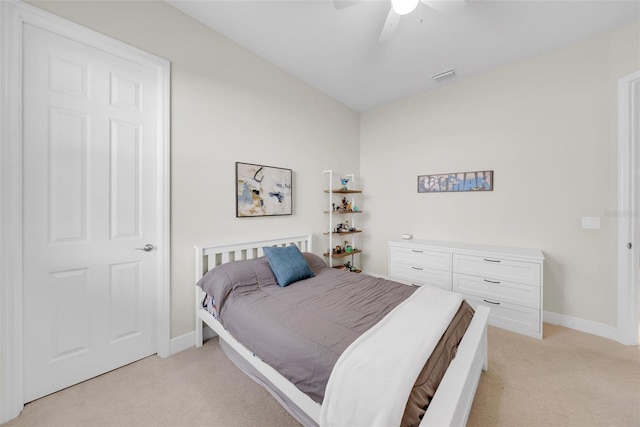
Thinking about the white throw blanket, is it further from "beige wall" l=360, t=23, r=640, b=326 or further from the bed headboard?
"beige wall" l=360, t=23, r=640, b=326

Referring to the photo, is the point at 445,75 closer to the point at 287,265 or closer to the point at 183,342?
the point at 287,265

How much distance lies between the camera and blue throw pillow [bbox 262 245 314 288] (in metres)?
2.24

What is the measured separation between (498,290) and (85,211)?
152 inches

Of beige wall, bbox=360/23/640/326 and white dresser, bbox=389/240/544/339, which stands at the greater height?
beige wall, bbox=360/23/640/326

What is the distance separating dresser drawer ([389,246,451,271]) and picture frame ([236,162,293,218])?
160 cm

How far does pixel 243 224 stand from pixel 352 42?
7.33 ft

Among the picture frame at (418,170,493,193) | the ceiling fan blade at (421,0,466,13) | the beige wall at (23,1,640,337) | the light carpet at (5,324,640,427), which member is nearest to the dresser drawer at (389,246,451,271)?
the beige wall at (23,1,640,337)

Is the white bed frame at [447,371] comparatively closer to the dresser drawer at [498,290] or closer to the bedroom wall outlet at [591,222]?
the dresser drawer at [498,290]

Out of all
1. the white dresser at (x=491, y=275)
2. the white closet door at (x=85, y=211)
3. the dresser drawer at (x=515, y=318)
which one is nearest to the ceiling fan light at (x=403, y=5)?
the white closet door at (x=85, y=211)

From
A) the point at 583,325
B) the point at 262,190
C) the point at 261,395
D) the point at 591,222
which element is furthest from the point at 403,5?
the point at 583,325

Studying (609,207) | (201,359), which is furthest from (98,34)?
(609,207)

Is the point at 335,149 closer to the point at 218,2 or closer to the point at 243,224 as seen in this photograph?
the point at 243,224

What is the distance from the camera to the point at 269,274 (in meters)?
2.26

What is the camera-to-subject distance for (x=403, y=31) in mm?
2312
